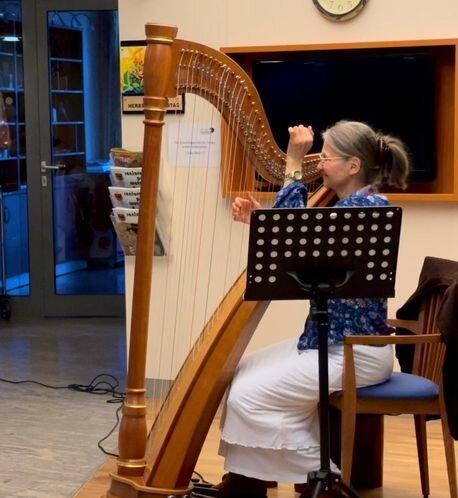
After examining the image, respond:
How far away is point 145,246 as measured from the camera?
232cm

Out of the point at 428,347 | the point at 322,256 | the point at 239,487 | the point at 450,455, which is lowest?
the point at 239,487

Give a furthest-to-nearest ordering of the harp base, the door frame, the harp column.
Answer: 1. the door frame
2. the harp base
3. the harp column

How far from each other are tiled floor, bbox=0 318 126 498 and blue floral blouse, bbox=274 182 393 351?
1.08 meters

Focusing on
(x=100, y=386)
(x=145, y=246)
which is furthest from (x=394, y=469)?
(x=100, y=386)

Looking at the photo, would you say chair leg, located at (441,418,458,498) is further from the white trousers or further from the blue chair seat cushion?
the white trousers

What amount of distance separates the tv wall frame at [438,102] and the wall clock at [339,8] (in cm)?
13

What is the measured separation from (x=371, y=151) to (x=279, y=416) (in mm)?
882

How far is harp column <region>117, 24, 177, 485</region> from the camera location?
2.24m

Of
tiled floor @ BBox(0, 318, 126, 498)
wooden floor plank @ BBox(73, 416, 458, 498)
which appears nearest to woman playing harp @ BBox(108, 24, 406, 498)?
wooden floor plank @ BBox(73, 416, 458, 498)

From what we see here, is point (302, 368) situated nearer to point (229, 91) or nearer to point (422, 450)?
point (422, 450)

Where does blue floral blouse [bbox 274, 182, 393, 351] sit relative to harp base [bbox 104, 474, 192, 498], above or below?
above

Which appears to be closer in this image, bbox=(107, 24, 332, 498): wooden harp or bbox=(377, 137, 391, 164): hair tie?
bbox=(107, 24, 332, 498): wooden harp

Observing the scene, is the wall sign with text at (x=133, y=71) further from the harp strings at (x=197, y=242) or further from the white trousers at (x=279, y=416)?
the white trousers at (x=279, y=416)

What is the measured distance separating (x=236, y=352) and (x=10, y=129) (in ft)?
13.0
